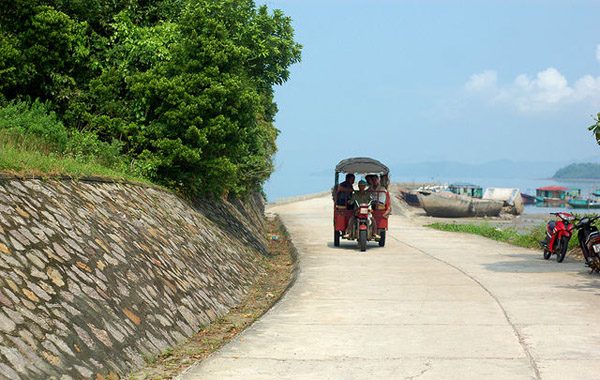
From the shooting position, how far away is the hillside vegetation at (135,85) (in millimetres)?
15626

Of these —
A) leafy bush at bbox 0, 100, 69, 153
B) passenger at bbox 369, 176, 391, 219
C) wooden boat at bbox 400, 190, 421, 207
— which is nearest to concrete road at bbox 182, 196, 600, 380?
passenger at bbox 369, 176, 391, 219

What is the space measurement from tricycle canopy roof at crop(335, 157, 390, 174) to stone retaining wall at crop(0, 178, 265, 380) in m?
7.31

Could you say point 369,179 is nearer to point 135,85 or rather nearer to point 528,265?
point 528,265

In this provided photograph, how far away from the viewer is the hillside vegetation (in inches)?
615

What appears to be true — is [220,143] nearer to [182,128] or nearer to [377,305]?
[182,128]

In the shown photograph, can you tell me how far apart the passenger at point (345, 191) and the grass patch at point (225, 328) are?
242 cm

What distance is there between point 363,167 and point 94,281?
12.7 m

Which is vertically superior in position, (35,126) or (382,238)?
(35,126)

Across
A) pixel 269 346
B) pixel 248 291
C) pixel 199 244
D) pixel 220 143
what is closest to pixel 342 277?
pixel 248 291

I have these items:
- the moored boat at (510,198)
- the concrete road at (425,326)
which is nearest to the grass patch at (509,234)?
the concrete road at (425,326)

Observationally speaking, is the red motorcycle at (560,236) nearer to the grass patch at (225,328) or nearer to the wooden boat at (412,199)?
the grass patch at (225,328)

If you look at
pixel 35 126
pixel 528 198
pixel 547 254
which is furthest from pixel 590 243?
pixel 528 198

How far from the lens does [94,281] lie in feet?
26.2

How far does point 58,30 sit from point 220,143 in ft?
17.1
